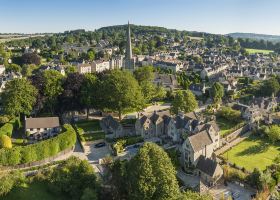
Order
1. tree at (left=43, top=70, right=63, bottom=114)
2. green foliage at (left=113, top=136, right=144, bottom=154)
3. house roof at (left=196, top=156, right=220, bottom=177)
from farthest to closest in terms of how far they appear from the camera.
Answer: tree at (left=43, top=70, right=63, bottom=114) → green foliage at (left=113, top=136, right=144, bottom=154) → house roof at (left=196, top=156, right=220, bottom=177)

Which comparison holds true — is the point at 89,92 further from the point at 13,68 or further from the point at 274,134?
the point at 13,68

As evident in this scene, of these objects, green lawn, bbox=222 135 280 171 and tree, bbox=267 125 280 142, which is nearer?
green lawn, bbox=222 135 280 171

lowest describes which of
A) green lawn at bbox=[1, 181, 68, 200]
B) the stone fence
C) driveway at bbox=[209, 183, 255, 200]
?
driveway at bbox=[209, 183, 255, 200]

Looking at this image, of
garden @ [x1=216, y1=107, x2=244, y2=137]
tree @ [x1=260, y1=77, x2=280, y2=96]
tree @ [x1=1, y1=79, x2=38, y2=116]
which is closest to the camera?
tree @ [x1=1, y1=79, x2=38, y2=116]

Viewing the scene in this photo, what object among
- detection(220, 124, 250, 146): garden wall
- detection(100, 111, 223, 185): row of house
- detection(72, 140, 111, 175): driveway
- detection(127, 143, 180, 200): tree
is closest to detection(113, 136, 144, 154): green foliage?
detection(72, 140, 111, 175): driveway

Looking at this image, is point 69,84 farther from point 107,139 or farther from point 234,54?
point 234,54

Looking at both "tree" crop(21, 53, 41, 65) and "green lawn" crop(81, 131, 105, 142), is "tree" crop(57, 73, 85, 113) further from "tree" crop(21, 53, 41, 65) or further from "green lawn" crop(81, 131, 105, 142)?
"tree" crop(21, 53, 41, 65)

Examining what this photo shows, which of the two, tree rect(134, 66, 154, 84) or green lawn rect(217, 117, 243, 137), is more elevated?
tree rect(134, 66, 154, 84)

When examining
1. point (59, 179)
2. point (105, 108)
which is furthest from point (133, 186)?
point (105, 108)
